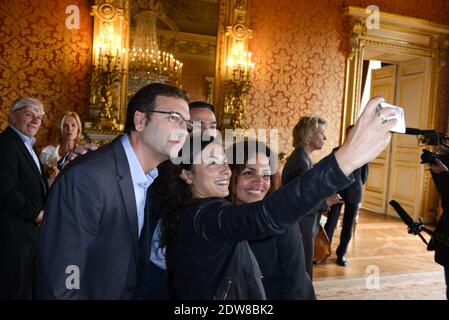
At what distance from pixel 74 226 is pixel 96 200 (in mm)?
104

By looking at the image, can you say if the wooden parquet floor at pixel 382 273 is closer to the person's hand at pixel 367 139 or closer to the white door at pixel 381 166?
the white door at pixel 381 166

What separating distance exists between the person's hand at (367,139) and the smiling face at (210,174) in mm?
573

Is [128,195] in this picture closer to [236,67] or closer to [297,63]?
[236,67]

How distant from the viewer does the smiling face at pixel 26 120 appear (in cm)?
250

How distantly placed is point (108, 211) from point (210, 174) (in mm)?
371

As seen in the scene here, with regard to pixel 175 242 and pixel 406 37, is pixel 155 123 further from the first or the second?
pixel 406 37

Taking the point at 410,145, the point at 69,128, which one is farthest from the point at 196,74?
the point at 410,145

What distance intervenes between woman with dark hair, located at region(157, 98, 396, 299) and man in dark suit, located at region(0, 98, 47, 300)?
1268mm

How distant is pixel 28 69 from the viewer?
4320mm

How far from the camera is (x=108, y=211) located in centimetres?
124

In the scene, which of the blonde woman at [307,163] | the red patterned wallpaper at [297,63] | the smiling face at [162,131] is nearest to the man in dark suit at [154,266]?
the smiling face at [162,131]

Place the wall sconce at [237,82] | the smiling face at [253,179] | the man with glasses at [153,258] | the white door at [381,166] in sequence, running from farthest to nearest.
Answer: the white door at [381,166] → the wall sconce at [237,82] → the smiling face at [253,179] → the man with glasses at [153,258]

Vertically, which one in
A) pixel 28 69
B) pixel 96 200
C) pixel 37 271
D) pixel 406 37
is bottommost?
pixel 37 271
